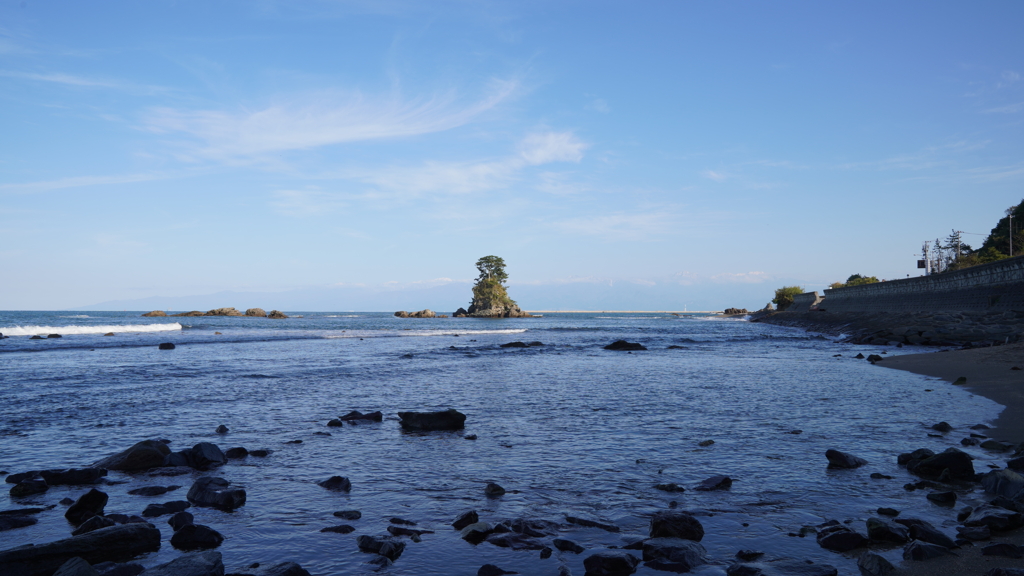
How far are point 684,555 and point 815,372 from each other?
23208 mm

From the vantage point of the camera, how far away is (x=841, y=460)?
31.3 ft

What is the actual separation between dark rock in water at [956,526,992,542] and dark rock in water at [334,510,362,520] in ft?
23.5

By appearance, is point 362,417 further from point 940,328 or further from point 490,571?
point 940,328

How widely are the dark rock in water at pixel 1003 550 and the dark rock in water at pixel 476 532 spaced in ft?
17.4

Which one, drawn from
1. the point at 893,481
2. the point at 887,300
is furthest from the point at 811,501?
the point at 887,300

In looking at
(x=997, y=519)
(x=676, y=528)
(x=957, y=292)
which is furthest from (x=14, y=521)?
(x=957, y=292)

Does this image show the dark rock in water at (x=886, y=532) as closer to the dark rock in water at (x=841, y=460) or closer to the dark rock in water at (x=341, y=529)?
the dark rock in water at (x=841, y=460)

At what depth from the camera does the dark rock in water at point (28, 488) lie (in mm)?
8242

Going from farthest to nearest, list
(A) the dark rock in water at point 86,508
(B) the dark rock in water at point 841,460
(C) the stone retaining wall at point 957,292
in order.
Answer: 1. (C) the stone retaining wall at point 957,292
2. (B) the dark rock in water at point 841,460
3. (A) the dark rock in water at point 86,508

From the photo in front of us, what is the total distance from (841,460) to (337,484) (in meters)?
8.35

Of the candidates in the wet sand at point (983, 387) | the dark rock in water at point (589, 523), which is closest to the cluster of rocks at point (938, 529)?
the wet sand at point (983, 387)

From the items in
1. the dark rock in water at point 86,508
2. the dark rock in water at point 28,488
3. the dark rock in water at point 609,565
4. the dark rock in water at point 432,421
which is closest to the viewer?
the dark rock in water at point 609,565

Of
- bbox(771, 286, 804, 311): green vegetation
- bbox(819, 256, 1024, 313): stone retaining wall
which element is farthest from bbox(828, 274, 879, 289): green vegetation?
bbox(819, 256, 1024, 313): stone retaining wall

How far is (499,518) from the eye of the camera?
7.28 metres
